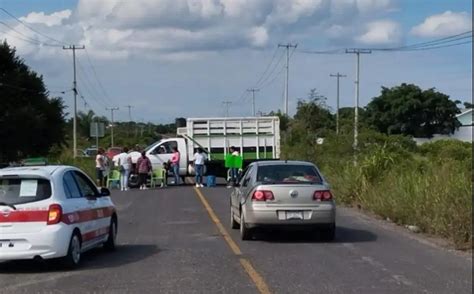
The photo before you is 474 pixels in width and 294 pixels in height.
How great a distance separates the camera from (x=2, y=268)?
12.0m

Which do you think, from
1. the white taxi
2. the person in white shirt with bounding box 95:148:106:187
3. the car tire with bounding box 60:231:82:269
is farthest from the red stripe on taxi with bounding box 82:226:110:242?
the person in white shirt with bounding box 95:148:106:187

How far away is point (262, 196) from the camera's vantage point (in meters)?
14.9

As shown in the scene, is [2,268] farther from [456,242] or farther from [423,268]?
[456,242]

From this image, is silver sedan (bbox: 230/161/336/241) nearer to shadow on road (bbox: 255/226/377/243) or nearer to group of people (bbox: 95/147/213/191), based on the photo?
shadow on road (bbox: 255/226/377/243)

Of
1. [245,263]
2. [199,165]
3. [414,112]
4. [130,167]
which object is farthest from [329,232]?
[414,112]

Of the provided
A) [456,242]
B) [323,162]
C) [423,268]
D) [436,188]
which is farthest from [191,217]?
[323,162]

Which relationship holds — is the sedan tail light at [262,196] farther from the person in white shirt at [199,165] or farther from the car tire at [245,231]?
the person in white shirt at [199,165]

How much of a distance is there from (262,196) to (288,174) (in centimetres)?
98

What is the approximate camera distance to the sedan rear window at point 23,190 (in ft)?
37.7

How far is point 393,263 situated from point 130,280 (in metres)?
4.02

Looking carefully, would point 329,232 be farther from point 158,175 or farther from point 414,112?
point 414,112

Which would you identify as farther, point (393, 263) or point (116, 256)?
point (116, 256)

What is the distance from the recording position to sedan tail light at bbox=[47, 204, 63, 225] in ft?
37.1

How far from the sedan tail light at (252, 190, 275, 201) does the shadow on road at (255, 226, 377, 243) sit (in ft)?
2.95
